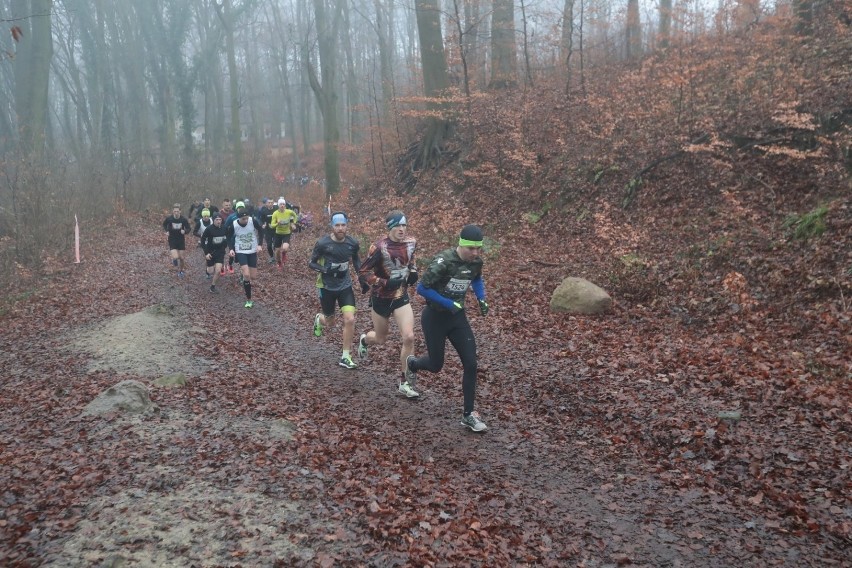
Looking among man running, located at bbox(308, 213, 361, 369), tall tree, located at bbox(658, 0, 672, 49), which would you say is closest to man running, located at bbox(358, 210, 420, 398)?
man running, located at bbox(308, 213, 361, 369)

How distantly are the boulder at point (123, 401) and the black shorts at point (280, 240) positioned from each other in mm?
10343

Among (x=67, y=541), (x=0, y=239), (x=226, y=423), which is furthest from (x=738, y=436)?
(x=0, y=239)

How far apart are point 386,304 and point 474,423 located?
2.11 m

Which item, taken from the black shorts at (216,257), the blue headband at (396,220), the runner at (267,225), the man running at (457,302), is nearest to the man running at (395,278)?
the blue headband at (396,220)

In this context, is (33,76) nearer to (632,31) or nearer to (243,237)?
(243,237)

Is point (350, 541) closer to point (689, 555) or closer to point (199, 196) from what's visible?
point (689, 555)

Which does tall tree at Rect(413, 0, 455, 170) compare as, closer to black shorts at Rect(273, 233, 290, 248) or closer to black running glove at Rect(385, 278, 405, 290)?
black shorts at Rect(273, 233, 290, 248)

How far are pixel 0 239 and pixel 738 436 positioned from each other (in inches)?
822

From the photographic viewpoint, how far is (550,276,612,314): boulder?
34.6 feet

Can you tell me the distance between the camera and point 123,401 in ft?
21.8

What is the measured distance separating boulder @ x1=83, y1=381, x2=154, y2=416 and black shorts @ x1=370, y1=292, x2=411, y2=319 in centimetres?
287

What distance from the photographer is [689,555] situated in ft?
14.1

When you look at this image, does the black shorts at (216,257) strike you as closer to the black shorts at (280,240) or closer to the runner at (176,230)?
the black shorts at (280,240)

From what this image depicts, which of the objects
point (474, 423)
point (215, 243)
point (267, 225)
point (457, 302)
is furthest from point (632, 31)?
point (474, 423)
